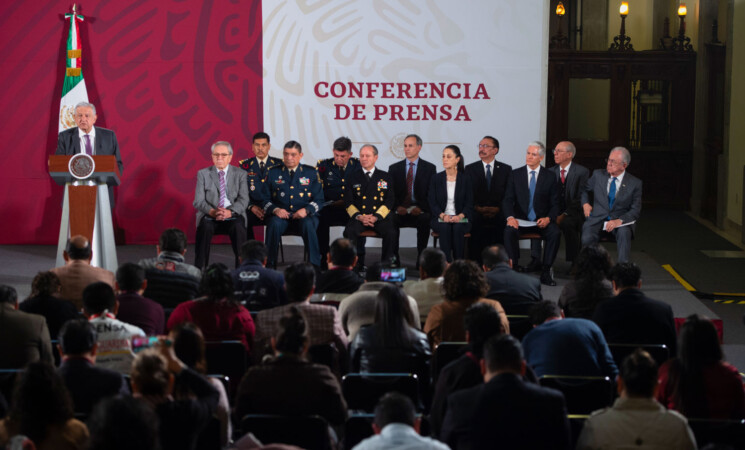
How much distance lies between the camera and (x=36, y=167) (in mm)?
10047

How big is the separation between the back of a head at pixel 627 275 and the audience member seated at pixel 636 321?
9 centimetres

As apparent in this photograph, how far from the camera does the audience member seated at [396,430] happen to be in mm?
3045

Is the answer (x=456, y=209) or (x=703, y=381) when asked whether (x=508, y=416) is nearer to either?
(x=703, y=381)

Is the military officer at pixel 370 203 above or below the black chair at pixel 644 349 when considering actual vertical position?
above

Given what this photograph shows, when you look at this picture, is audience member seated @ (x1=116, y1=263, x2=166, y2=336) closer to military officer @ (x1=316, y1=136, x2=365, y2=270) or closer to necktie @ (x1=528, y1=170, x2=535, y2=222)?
military officer @ (x1=316, y1=136, x2=365, y2=270)

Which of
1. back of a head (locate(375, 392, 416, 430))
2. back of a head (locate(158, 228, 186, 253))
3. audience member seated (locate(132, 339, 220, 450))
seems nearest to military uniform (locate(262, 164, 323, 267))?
back of a head (locate(158, 228, 186, 253))

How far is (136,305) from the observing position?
484 centimetres

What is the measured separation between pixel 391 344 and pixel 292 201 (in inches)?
168

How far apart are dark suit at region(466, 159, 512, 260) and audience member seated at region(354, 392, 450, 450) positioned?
18.4 ft

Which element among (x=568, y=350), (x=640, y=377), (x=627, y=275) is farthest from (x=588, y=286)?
(x=640, y=377)

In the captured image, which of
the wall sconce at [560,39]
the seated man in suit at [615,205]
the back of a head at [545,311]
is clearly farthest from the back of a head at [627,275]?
the wall sconce at [560,39]

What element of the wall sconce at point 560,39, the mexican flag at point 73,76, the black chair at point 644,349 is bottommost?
the black chair at point 644,349

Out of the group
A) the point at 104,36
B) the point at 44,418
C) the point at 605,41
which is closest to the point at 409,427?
the point at 44,418

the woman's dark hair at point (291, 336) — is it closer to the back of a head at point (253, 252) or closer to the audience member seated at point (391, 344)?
the audience member seated at point (391, 344)
